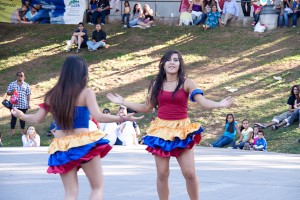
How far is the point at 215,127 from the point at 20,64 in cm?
1003

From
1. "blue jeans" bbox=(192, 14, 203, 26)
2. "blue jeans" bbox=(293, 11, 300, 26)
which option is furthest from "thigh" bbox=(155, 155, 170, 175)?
"blue jeans" bbox=(192, 14, 203, 26)

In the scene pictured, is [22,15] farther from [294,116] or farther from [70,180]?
[70,180]

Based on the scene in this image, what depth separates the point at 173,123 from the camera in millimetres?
8406

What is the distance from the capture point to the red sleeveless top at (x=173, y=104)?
8.35 m

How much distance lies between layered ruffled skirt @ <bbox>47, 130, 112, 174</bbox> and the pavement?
2.33 m

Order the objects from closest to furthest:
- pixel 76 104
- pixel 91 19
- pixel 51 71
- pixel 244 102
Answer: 1. pixel 76 104
2. pixel 244 102
3. pixel 51 71
4. pixel 91 19

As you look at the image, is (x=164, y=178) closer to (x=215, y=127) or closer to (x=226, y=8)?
(x=215, y=127)

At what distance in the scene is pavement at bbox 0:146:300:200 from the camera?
9969mm

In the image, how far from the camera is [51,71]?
2639 cm

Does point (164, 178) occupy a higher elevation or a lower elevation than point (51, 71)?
higher

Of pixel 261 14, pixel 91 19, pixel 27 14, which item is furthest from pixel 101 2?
pixel 261 14

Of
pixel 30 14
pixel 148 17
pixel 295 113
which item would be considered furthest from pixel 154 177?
pixel 30 14

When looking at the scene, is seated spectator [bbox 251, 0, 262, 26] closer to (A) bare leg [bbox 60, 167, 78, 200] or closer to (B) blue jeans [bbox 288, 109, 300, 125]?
(B) blue jeans [bbox 288, 109, 300, 125]

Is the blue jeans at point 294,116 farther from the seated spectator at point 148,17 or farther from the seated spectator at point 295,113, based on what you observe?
the seated spectator at point 148,17
